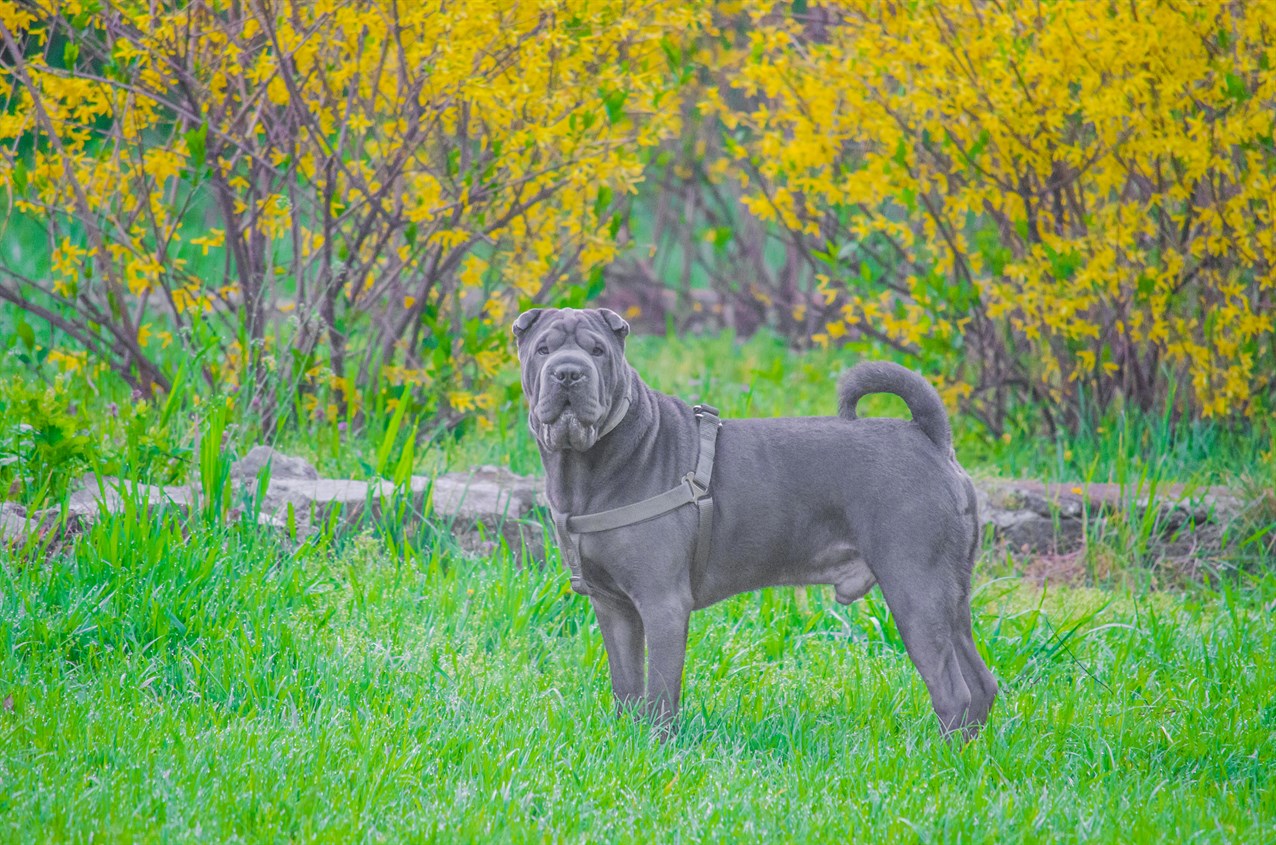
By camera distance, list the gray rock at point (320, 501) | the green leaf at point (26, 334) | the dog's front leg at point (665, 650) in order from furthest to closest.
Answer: the green leaf at point (26, 334), the gray rock at point (320, 501), the dog's front leg at point (665, 650)

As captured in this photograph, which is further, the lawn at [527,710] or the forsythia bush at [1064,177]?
the forsythia bush at [1064,177]

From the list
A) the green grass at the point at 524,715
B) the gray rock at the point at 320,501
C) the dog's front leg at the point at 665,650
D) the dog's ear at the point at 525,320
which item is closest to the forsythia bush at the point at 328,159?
the gray rock at the point at 320,501

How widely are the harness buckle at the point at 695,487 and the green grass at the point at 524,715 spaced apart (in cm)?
63

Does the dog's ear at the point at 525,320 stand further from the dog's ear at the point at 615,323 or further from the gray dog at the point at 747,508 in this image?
the dog's ear at the point at 615,323

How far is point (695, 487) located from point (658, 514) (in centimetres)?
13

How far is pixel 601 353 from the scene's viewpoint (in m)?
3.30

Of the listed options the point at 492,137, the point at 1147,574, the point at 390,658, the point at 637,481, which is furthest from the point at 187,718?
the point at 1147,574

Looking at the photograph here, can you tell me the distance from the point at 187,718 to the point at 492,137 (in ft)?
11.1

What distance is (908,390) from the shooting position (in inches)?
138

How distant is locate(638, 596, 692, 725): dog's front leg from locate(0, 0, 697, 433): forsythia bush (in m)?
2.31

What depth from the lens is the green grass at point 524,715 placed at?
294 centimetres

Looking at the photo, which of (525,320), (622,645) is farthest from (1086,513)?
(525,320)

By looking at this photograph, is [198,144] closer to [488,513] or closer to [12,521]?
[12,521]

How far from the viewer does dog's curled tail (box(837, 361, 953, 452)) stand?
11.5 ft
